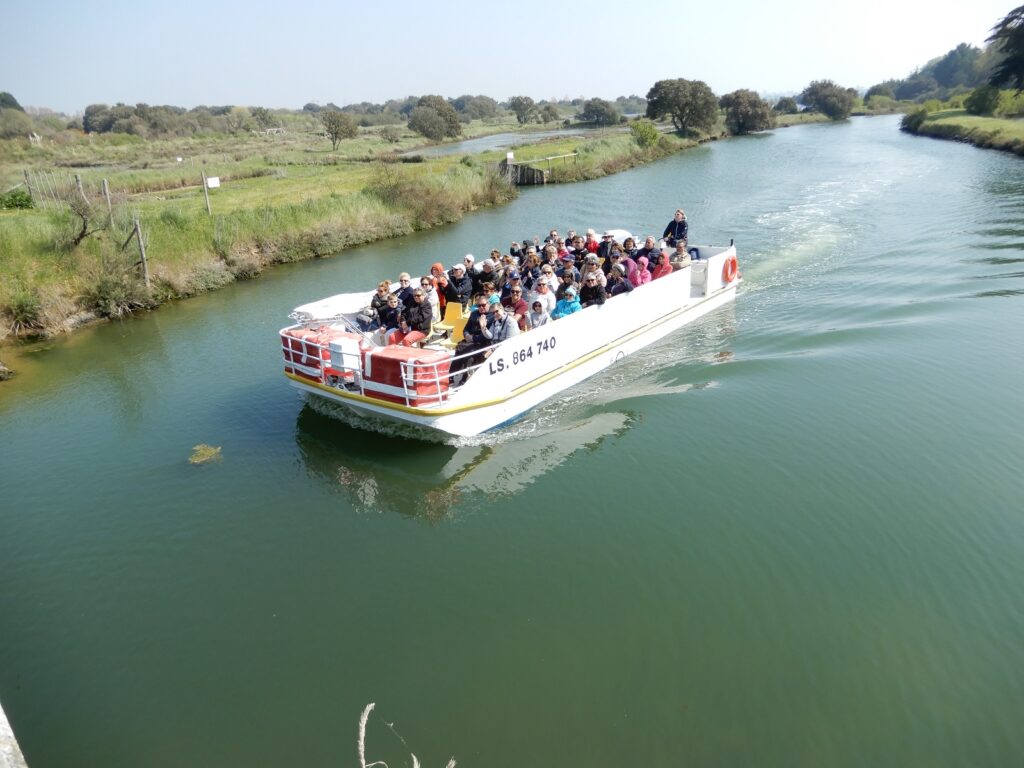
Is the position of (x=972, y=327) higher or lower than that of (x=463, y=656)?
higher

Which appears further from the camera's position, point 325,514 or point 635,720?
point 325,514

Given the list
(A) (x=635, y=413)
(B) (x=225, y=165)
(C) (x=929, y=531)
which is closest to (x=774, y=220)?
(A) (x=635, y=413)

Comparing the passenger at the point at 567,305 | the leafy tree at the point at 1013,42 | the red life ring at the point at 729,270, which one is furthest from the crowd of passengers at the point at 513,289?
the leafy tree at the point at 1013,42

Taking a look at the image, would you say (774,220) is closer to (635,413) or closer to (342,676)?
(635,413)

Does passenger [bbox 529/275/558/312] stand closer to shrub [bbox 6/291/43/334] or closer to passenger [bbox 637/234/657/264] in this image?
passenger [bbox 637/234/657/264]

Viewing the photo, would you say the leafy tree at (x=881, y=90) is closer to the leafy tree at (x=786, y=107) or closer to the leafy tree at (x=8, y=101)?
the leafy tree at (x=786, y=107)

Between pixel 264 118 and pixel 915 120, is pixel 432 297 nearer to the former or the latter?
pixel 915 120
